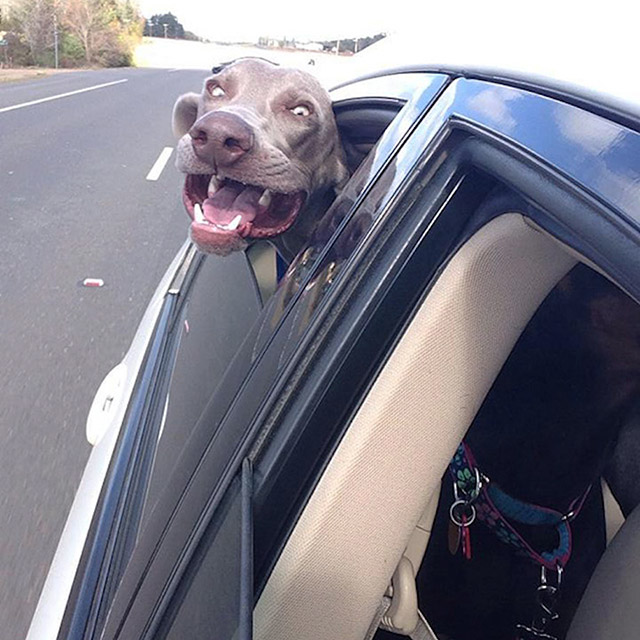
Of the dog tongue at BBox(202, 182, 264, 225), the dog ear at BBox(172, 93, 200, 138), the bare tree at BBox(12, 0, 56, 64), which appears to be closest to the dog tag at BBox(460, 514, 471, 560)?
the dog tongue at BBox(202, 182, 264, 225)

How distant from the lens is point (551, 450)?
4.64 ft

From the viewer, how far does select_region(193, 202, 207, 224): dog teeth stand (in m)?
1.92

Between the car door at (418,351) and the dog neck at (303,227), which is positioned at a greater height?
the car door at (418,351)

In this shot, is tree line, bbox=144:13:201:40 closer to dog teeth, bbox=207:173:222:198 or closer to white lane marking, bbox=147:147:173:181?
white lane marking, bbox=147:147:173:181

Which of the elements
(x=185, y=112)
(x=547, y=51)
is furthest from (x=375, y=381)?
(x=185, y=112)

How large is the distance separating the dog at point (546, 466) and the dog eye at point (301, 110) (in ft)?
3.10

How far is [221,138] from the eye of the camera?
179 cm

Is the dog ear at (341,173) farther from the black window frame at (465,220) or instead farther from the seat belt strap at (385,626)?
the seat belt strap at (385,626)

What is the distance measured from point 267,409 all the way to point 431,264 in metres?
0.29

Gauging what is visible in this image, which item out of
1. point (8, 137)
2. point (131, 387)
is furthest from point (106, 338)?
point (8, 137)

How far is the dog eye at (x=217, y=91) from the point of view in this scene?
2.13 metres

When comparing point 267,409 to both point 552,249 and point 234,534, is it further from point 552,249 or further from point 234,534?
point 552,249

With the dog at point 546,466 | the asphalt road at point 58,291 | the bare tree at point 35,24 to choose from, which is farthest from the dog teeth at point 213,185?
the bare tree at point 35,24

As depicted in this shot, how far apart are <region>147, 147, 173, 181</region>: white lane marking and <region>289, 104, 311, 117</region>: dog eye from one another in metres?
8.46
